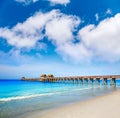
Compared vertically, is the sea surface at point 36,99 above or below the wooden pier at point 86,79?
below

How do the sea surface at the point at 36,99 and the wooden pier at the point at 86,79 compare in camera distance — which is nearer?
the sea surface at the point at 36,99

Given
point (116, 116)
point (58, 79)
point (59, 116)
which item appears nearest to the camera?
point (116, 116)

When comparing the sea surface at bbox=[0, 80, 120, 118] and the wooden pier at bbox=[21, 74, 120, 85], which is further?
the wooden pier at bbox=[21, 74, 120, 85]

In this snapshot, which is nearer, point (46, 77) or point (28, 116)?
point (28, 116)

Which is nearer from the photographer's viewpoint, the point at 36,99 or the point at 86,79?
the point at 36,99

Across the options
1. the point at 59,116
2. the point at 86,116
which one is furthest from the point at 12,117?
the point at 86,116

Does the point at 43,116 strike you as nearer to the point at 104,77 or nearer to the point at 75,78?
the point at 104,77

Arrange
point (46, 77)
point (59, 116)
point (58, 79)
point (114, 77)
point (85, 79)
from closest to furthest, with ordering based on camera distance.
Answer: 1. point (59, 116)
2. point (114, 77)
3. point (85, 79)
4. point (58, 79)
5. point (46, 77)

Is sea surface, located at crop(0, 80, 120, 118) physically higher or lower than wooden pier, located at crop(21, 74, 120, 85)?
lower

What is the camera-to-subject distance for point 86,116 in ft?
26.5

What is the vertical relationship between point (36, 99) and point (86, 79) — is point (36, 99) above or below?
below

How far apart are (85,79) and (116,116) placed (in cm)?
4431

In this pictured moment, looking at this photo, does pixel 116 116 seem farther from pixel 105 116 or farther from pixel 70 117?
pixel 70 117

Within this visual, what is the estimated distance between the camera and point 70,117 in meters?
8.06
